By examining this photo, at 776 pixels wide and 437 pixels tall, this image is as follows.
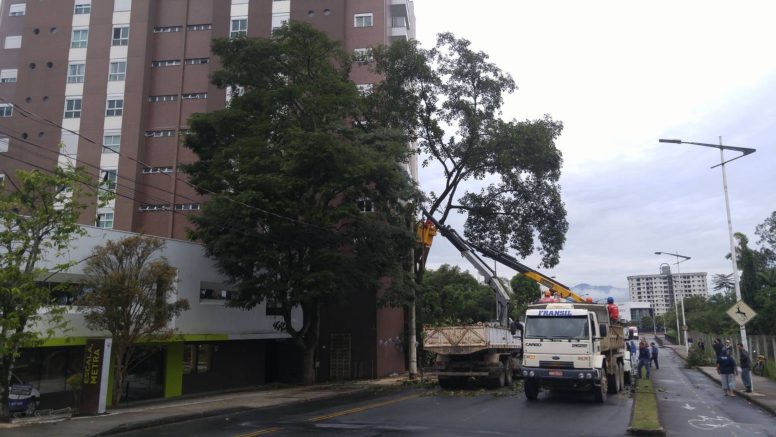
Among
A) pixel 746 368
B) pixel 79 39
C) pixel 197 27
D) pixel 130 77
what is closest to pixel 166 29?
pixel 197 27

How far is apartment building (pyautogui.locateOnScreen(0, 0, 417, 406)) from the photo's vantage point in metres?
46.7

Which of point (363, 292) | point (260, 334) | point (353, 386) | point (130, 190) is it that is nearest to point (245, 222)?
point (260, 334)

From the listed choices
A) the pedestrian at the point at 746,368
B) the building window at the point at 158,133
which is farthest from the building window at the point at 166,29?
the pedestrian at the point at 746,368

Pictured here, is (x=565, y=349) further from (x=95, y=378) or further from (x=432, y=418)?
(x=95, y=378)

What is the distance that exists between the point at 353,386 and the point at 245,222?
9.10 metres

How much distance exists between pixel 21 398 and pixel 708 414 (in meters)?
19.8

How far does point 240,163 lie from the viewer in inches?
987

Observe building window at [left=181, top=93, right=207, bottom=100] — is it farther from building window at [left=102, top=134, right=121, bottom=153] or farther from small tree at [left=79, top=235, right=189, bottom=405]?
small tree at [left=79, top=235, right=189, bottom=405]

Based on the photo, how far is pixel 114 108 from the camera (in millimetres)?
48188

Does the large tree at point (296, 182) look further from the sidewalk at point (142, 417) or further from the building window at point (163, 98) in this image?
the building window at point (163, 98)

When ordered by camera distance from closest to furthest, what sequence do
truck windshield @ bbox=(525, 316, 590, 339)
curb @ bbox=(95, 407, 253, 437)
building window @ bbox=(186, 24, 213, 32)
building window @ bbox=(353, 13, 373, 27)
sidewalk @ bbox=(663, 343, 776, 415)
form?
curb @ bbox=(95, 407, 253, 437)
sidewalk @ bbox=(663, 343, 776, 415)
truck windshield @ bbox=(525, 316, 590, 339)
building window @ bbox=(353, 13, 373, 27)
building window @ bbox=(186, 24, 213, 32)

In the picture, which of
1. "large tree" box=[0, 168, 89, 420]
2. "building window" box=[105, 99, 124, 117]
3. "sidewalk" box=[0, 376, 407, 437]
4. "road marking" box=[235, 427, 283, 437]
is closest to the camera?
"road marking" box=[235, 427, 283, 437]

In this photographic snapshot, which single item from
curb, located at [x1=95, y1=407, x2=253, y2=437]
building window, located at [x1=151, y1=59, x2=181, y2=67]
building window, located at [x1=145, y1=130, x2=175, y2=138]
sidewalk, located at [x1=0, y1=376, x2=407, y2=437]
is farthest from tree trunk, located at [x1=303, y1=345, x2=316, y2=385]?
building window, located at [x1=151, y1=59, x2=181, y2=67]

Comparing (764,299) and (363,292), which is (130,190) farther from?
(764,299)
